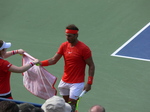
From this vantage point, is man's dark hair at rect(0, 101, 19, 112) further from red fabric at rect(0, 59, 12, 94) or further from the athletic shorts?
the athletic shorts

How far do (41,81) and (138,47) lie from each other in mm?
4840

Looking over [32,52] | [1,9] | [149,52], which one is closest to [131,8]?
[149,52]

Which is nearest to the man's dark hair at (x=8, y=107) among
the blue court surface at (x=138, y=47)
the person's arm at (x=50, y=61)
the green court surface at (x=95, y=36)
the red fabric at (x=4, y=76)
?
the red fabric at (x=4, y=76)

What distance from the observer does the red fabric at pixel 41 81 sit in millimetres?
7055

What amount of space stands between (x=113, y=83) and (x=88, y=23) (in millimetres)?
4142

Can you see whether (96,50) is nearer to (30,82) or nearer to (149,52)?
(149,52)

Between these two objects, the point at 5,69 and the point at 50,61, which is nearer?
the point at 5,69

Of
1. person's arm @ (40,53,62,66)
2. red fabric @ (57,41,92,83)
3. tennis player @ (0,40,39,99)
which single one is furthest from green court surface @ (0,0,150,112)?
tennis player @ (0,40,39,99)

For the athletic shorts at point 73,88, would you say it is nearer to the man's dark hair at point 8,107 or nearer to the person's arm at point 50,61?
the person's arm at point 50,61

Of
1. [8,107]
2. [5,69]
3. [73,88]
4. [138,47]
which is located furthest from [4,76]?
[138,47]

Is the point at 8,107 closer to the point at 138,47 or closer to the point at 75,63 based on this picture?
the point at 75,63

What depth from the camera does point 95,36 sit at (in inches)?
459

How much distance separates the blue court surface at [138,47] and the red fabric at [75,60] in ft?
12.3

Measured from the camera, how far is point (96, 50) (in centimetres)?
1073
